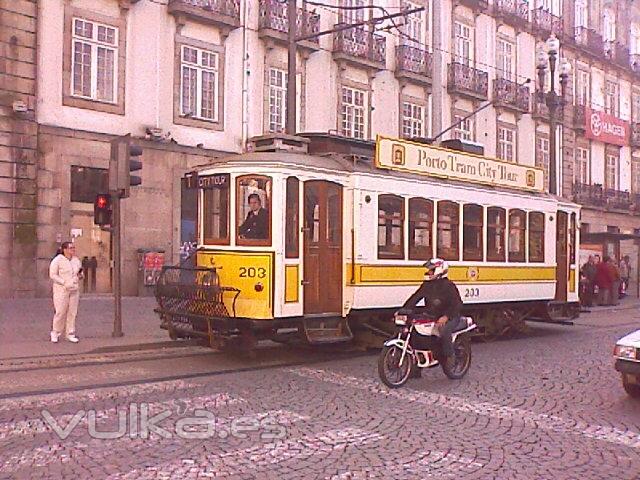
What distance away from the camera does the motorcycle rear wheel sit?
10.3 m

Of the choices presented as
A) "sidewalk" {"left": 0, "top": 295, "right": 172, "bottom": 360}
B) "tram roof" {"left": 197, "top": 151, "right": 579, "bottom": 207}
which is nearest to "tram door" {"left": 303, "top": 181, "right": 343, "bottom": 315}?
"tram roof" {"left": 197, "top": 151, "right": 579, "bottom": 207}

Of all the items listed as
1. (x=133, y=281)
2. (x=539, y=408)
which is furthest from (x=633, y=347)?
(x=133, y=281)

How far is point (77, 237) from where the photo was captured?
68.6 feet

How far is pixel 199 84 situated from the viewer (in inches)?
926

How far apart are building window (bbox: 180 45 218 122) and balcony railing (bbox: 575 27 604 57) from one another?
2508 centimetres

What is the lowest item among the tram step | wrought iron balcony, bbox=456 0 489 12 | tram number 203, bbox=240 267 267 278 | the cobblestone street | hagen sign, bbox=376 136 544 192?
the cobblestone street

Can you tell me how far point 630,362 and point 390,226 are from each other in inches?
192

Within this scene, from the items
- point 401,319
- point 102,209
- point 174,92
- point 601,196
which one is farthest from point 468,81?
point 401,319

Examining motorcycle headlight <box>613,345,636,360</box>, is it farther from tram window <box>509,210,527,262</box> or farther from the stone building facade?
the stone building facade

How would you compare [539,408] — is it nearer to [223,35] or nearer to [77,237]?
[77,237]

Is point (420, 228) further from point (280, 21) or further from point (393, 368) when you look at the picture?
point (280, 21)

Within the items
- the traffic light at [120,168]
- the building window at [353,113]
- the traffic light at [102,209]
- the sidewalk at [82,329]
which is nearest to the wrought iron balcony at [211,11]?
the building window at [353,113]

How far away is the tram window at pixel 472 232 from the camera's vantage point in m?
14.4

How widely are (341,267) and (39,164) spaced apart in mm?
11344
